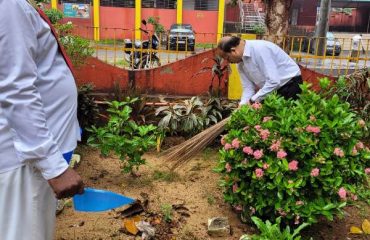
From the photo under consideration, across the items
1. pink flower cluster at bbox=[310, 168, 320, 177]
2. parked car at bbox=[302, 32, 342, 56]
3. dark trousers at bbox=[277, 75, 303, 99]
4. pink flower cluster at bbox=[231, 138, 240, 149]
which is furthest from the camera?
parked car at bbox=[302, 32, 342, 56]

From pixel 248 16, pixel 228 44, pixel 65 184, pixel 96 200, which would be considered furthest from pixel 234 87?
pixel 248 16

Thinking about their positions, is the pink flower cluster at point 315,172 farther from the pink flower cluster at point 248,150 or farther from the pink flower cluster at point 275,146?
the pink flower cluster at point 248,150

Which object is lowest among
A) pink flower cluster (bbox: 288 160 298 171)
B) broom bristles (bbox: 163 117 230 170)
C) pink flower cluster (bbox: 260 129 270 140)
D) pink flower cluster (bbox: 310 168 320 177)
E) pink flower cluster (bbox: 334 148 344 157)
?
broom bristles (bbox: 163 117 230 170)

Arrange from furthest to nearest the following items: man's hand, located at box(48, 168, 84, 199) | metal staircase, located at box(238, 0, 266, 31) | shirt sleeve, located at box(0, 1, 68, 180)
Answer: metal staircase, located at box(238, 0, 266, 31), man's hand, located at box(48, 168, 84, 199), shirt sleeve, located at box(0, 1, 68, 180)

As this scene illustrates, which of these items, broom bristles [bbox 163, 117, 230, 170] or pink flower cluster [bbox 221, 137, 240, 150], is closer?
pink flower cluster [bbox 221, 137, 240, 150]

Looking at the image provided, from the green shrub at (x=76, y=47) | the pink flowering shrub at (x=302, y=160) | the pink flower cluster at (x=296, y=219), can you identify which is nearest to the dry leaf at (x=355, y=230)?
the pink flowering shrub at (x=302, y=160)

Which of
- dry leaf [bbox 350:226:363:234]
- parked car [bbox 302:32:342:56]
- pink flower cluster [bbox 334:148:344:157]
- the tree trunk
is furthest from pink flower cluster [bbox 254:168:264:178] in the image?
parked car [bbox 302:32:342:56]

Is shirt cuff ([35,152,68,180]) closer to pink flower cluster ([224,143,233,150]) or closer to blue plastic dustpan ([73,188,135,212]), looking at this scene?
blue plastic dustpan ([73,188,135,212])

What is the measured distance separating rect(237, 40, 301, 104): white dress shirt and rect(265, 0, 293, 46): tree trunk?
1.69m

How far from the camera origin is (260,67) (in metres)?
3.66

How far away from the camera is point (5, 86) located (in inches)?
49.8

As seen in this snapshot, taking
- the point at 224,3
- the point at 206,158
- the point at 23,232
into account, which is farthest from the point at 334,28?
the point at 23,232

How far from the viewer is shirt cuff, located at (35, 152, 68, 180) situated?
134 cm

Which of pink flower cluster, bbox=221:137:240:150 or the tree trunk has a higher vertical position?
the tree trunk
